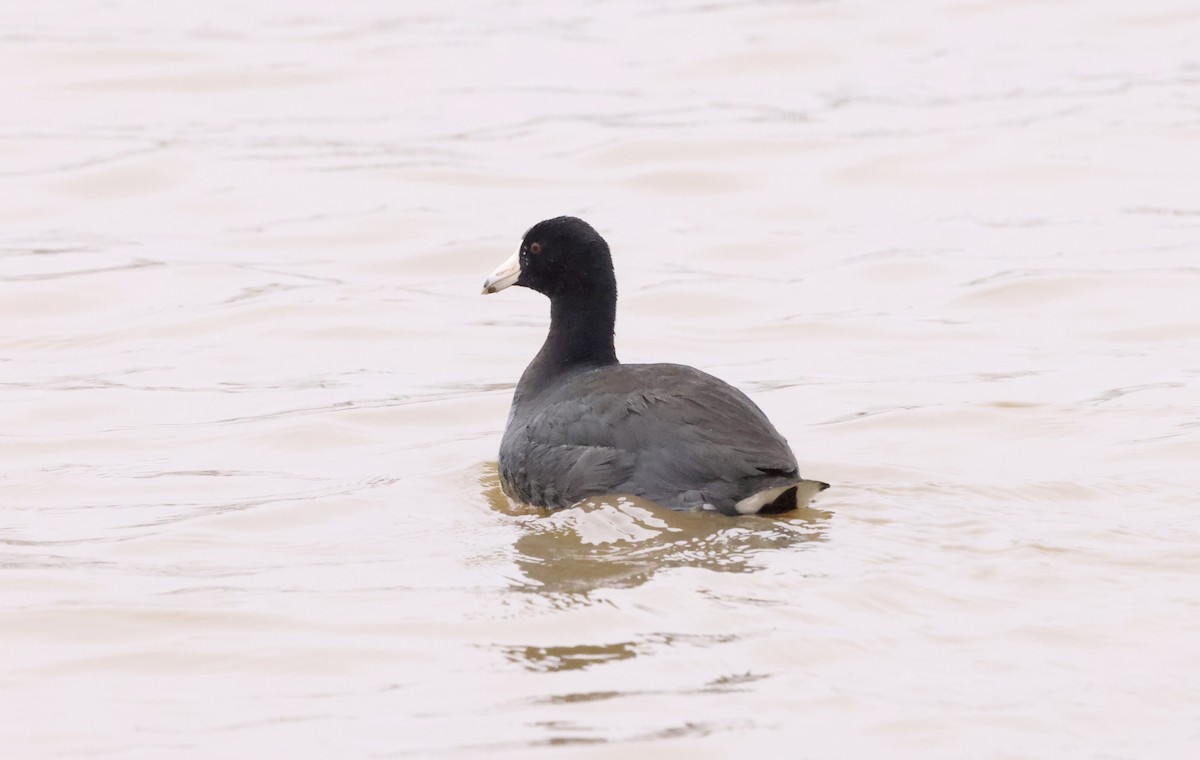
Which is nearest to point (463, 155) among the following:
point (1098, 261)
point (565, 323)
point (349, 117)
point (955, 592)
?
point (349, 117)

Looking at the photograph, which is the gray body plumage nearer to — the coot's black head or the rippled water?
the rippled water

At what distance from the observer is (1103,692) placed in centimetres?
539

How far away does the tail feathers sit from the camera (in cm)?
682

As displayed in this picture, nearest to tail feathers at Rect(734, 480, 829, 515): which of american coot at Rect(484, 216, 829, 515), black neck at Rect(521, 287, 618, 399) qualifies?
american coot at Rect(484, 216, 829, 515)

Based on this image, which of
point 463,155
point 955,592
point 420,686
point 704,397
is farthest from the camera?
point 463,155

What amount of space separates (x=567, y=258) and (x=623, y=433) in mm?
1381

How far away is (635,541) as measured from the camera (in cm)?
686

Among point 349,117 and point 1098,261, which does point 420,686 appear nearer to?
point 1098,261

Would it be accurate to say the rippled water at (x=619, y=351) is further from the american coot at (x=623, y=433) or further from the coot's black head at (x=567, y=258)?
the coot's black head at (x=567, y=258)

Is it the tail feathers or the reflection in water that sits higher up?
the tail feathers

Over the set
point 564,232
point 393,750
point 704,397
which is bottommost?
point 393,750

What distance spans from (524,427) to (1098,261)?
6045 millimetres

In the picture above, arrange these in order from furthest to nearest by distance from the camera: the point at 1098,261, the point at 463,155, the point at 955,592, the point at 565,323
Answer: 1. the point at 463,155
2. the point at 1098,261
3. the point at 565,323
4. the point at 955,592

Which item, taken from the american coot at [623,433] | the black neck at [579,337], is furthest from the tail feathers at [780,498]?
the black neck at [579,337]
